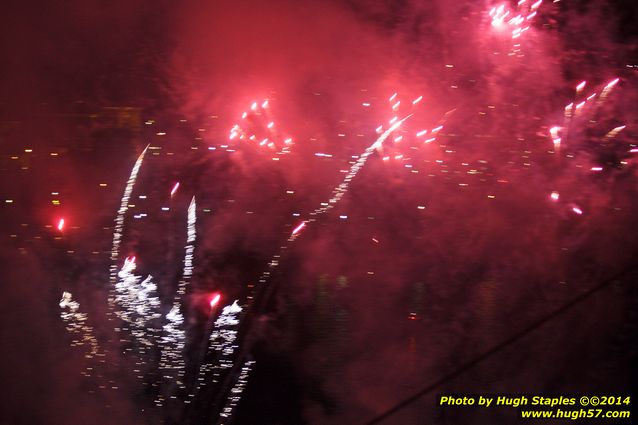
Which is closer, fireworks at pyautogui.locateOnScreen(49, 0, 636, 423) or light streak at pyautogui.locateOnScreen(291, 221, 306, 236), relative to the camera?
Result: fireworks at pyautogui.locateOnScreen(49, 0, 636, 423)

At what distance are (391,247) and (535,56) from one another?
3.70 feet

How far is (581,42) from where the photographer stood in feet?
9.30

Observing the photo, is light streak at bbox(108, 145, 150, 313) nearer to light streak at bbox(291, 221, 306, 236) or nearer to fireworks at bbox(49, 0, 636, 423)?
fireworks at bbox(49, 0, 636, 423)

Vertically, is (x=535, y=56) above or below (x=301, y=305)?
above

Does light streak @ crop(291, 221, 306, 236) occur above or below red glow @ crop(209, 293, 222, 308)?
above

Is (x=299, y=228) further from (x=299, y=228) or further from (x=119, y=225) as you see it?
(x=119, y=225)

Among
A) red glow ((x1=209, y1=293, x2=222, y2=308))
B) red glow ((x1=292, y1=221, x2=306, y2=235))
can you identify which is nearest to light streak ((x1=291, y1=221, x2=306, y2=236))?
red glow ((x1=292, y1=221, x2=306, y2=235))

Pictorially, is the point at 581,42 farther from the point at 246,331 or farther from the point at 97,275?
the point at 97,275

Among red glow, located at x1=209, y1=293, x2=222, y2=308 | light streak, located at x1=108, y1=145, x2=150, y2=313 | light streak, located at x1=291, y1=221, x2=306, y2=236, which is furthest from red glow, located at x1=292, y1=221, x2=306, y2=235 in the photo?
light streak, located at x1=108, y1=145, x2=150, y2=313

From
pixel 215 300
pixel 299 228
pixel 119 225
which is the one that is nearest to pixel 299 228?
pixel 299 228

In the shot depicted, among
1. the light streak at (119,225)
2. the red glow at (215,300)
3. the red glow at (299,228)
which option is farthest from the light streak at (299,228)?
the light streak at (119,225)

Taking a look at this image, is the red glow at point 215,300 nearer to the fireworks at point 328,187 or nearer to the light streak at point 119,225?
the fireworks at point 328,187

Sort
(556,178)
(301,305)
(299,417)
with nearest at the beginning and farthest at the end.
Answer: (299,417) → (301,305) → (556,178)

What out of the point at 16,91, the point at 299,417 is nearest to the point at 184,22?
the point at 16,91
